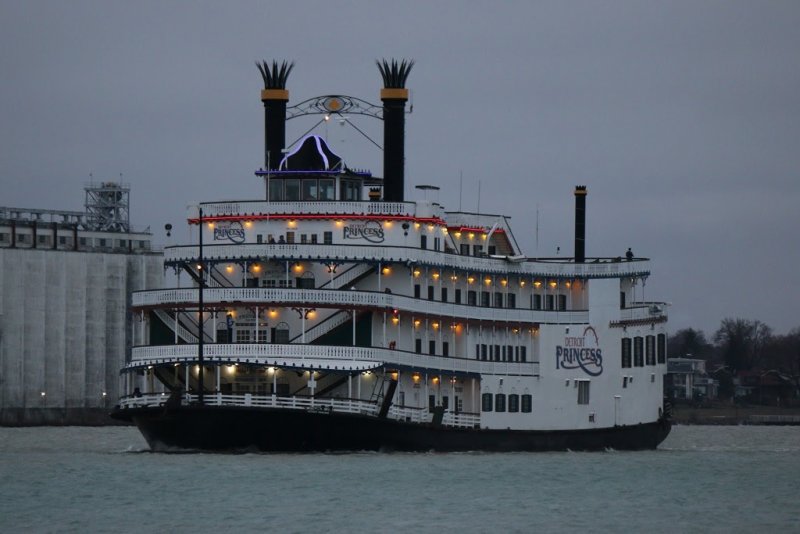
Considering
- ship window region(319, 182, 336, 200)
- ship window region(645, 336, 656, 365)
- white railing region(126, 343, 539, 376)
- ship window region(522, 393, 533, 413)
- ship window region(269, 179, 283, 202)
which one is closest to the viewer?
white railing region(126, 343, 539, 376)

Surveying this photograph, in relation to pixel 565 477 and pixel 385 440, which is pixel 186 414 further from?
pixel 565 477

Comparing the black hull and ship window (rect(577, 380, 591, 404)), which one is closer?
the black hull

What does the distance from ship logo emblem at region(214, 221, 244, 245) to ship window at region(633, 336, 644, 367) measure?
18.6 m

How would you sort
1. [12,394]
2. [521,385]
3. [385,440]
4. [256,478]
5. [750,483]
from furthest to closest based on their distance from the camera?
[12,394]
[521,385]
[385,440]
[750,483]
[256,478]

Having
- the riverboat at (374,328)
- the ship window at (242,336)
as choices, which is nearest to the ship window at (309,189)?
the riverboat at (374,328)

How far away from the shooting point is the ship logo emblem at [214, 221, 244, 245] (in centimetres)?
7425

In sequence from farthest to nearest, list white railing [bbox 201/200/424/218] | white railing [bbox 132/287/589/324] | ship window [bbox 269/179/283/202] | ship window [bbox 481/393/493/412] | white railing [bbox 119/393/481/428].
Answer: ship window [bbox 481/393/493/412] → ship window [bbox 269/179/283/202] → white railing [bbox 201/200/424/218] → white railing [bbox 132/287/589/324] → white railing [bbox 119/393/481/428]

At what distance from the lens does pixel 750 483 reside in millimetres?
66438

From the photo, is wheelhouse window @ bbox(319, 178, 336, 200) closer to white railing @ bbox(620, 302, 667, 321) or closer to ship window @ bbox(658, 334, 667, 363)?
white railing @ bbox(620, 302, 667, 321)

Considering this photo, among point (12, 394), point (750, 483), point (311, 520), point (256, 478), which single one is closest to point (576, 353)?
point (750, 483)

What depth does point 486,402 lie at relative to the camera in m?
77.3

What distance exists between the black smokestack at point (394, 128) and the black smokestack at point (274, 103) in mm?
3956

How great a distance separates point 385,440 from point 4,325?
7318 centimetres

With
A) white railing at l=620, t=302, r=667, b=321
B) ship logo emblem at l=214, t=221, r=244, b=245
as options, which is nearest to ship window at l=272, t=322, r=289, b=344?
ship logo emblem at l=214, t=221, r=244, b=245
